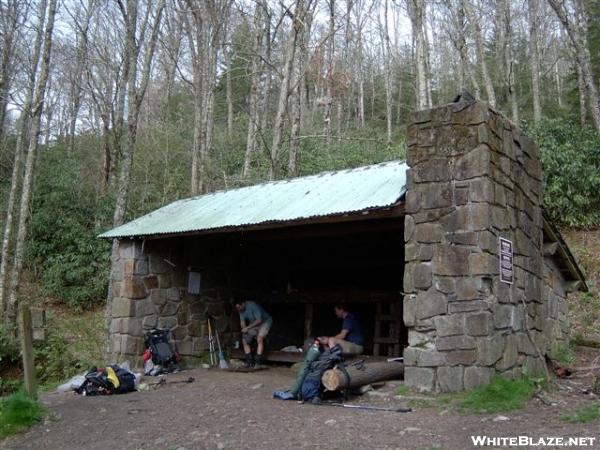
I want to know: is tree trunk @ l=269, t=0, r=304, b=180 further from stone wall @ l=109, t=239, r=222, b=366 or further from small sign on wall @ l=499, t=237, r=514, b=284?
small sign on wall @ l=499, t=237, r=514, b=284

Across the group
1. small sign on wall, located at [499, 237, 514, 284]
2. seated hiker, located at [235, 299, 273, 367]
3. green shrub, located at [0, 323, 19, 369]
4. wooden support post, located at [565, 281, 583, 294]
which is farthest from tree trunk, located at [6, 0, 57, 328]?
wooden support post, located at [565, 281, 583, 294]

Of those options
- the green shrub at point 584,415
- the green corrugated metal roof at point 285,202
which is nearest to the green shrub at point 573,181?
the green corrugated metal roof at point 285,202

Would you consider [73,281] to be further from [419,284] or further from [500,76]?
[500,76]

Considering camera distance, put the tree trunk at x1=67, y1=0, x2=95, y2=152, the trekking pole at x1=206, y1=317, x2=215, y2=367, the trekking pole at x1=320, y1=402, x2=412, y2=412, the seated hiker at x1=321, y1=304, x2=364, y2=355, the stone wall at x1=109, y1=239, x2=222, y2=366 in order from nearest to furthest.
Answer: the trekking pole at x1=320, y1=402, x2=412, y2=412 → the seated hiker at x1=321, y1=304, x2=364, y2=355 → the stone wall at x1=109, y1=239, x2=222, y2=366 → the trekking pole at x1=206, y1=317, x2=215, y2=367 → the tree trunk at x1=67, y1=0, x2=95, y2=152

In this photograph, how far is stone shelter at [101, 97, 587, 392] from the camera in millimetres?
5820

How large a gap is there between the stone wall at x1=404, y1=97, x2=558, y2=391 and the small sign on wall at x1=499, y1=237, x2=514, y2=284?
7 cm

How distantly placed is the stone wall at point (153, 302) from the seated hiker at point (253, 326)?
0.73 metres

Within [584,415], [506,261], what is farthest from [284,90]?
[584,415]

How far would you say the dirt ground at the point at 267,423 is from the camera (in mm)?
4539

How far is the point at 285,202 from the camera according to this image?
7.75 metres

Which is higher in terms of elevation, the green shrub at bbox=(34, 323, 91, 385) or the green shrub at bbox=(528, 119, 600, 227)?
the green shrub at bbox=(528, 119, 600, 227)

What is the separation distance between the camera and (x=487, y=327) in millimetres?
5648

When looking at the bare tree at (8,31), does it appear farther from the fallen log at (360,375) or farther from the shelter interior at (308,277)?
the fallen log at (360,375)

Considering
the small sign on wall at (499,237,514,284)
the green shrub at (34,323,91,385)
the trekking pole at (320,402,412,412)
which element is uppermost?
the small sign on wall at (499,237,514,284)
